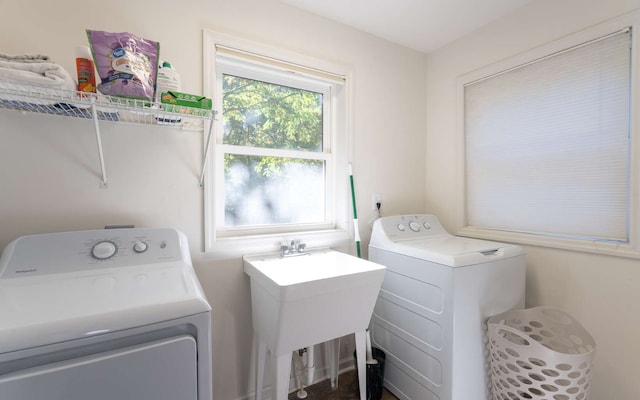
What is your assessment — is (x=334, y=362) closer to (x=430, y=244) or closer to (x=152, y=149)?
(x=430, y=244)

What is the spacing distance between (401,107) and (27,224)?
235 cm

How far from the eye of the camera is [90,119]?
4.17ft

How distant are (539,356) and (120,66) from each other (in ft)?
6.87

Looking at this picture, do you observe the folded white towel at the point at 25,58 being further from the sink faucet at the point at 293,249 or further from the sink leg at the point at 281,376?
the sink leg at the point at 281,376

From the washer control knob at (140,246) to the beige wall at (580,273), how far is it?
2.08 m

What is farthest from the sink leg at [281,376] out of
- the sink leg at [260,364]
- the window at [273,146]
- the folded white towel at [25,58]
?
the folded white towel at [25,58]

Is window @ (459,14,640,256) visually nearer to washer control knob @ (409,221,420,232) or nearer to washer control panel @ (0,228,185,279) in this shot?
washer control knob @ (409,221,420,232)

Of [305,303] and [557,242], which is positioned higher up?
[557,242]

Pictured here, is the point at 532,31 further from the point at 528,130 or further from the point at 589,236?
the point at 589,236

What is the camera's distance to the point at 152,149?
4.60 feet

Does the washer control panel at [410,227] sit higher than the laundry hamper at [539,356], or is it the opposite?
the washer control panel at [410,227]

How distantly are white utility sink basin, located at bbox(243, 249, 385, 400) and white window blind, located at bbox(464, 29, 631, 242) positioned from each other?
117 cm

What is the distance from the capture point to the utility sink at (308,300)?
1.20 metres

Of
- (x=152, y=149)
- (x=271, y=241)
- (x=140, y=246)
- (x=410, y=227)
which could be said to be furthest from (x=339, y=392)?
(x=152, y=149)
